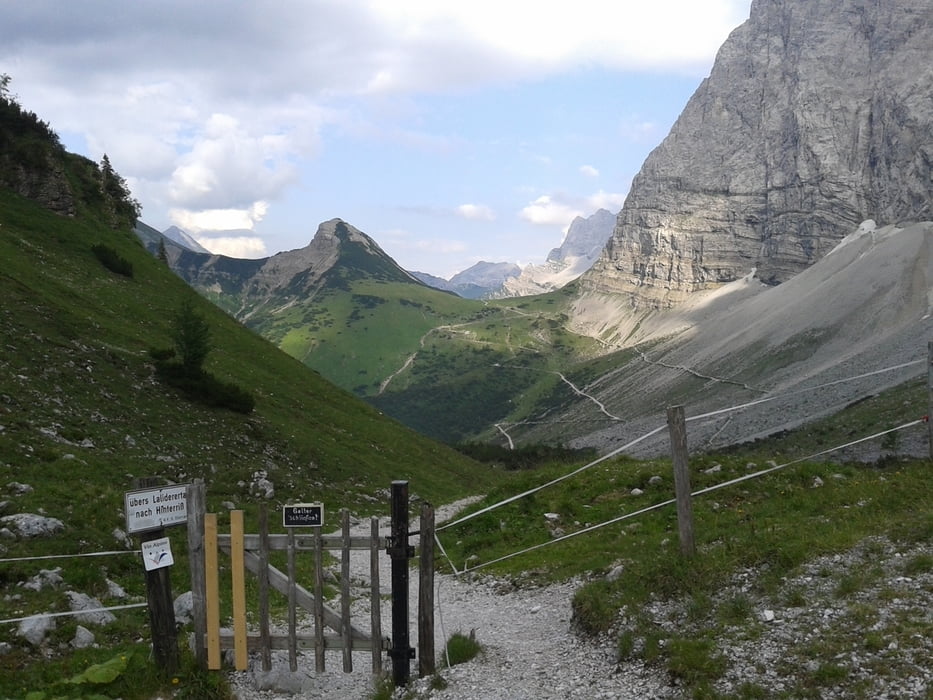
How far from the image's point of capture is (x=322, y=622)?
11.5 meters

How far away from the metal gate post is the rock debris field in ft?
1.06

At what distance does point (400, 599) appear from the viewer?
11.2 m

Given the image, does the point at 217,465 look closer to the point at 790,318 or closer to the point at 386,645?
the point at 386,645

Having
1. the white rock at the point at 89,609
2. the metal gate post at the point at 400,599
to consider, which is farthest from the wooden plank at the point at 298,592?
the white rock at the point at 89,609

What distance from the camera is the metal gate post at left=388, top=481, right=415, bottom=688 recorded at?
36.6 ft

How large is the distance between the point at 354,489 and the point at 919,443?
100 ft

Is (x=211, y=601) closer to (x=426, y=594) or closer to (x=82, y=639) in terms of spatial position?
(x=82, y=639)

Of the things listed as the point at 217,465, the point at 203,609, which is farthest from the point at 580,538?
the point at 217,465

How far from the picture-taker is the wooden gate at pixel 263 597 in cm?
1130

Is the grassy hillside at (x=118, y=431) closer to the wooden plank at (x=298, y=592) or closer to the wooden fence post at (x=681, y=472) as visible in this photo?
the wooden plank at (x=298, y=592)

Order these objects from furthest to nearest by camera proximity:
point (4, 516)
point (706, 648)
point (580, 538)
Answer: point (580, 538) < point (4, 516) < point (706, 648)

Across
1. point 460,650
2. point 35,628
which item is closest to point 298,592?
point 460,650

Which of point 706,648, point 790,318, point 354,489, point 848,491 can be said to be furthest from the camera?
point 790,318

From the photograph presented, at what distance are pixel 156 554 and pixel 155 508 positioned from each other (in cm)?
76
